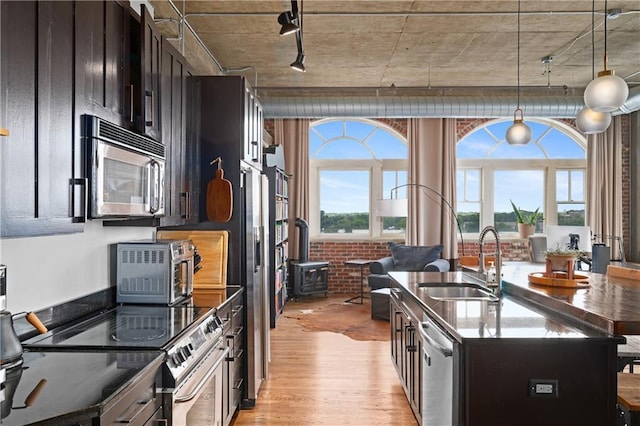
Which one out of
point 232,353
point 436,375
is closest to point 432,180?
point 232,353

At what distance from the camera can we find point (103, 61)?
1984mm

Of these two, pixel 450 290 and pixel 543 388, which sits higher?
pixel 450 290

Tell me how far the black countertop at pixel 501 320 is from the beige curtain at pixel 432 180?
4.57m

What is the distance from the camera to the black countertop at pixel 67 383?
48.6 inches

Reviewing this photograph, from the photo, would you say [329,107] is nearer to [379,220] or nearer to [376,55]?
[376,55]

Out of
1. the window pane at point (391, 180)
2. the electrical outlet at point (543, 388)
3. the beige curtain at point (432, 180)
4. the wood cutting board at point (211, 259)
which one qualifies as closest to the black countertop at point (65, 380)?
the wood cutting board at point (211, 259)

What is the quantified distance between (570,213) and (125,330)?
8.00m

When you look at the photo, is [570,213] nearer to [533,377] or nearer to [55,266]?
[533,377]

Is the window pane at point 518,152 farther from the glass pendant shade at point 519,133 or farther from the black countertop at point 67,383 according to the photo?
the black countertop at point 67,383

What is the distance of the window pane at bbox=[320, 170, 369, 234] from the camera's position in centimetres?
825

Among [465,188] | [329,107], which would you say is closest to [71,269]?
[329,107]

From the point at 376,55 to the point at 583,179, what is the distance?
4.90 metres

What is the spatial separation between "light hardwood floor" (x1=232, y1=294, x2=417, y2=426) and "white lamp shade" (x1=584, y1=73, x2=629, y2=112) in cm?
252

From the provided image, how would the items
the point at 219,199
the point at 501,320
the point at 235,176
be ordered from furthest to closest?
the point at 235,176 → the point at 219,199 → the point at 501,320
